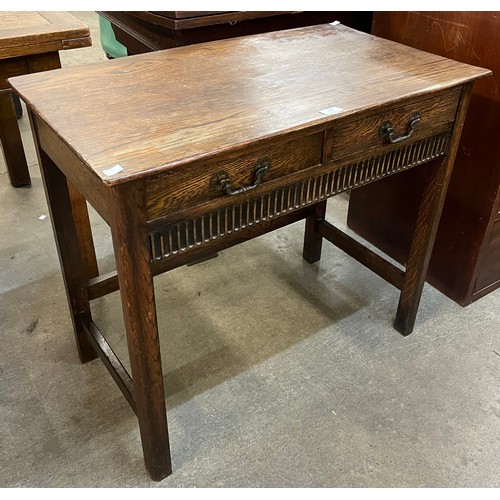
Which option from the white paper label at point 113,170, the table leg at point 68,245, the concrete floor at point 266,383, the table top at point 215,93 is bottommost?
the concrete floor at point 266,383

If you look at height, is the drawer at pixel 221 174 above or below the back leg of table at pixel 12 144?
above

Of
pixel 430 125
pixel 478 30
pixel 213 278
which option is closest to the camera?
pixel 430 125

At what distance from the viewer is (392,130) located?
4.17 ft

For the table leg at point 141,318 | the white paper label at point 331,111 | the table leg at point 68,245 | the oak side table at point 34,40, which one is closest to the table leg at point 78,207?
the oak side table at point 34,40

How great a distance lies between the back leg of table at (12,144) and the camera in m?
2.37

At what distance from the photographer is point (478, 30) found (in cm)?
156

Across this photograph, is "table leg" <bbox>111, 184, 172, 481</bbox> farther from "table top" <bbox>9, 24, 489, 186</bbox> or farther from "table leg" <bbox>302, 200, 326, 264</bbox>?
"table leg" <bbox>302, 200, 326, 264</bbox>

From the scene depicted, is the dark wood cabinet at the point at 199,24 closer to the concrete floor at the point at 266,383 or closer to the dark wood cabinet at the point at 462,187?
the dark wood cabinet at the point at 462,187

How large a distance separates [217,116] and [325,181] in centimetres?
29

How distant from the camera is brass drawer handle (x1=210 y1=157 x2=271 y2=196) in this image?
1037 mm

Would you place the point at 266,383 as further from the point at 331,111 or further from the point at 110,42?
the point at 110,42

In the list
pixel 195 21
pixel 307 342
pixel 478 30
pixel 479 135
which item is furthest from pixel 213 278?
pixel 478 30

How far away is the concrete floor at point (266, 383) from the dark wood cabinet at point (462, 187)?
132 mm

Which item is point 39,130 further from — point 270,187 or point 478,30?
point 478,30
